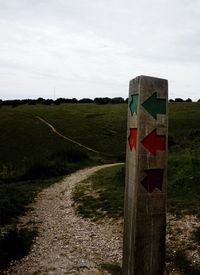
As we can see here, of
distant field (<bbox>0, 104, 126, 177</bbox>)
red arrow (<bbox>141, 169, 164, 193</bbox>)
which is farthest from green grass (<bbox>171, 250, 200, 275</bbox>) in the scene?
distant field (<bbox>0, 104, 126, 177</bbox>)

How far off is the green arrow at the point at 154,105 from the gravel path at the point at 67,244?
5225 mm

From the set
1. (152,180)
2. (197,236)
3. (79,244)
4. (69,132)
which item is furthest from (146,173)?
(69,132)

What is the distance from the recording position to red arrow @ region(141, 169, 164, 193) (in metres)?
6.25

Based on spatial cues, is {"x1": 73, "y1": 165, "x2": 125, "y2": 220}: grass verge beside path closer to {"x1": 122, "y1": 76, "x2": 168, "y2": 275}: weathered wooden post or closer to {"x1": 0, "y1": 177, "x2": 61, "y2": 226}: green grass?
{"x1": 0, "y1": 177, "x2": 61, "y2": 226}: green grass

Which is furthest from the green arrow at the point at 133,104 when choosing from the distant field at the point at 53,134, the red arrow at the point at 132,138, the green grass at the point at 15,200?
the distant field at the point at 53,134

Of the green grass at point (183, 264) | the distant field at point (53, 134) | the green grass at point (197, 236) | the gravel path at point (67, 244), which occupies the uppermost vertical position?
the distant field at point (53, 134)

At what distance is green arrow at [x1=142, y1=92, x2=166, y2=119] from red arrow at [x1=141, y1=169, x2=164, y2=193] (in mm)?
947

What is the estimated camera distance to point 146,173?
6.24 meters

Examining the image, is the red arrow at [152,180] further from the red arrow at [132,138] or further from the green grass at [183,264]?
the green grass at [183,264]

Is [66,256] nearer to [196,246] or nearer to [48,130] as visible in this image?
[196,246]

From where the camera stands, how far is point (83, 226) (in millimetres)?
13625

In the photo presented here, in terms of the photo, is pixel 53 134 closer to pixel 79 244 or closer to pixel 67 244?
pixel 67 244

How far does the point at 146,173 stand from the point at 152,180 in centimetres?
18

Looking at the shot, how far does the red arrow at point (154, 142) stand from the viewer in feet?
20.4
